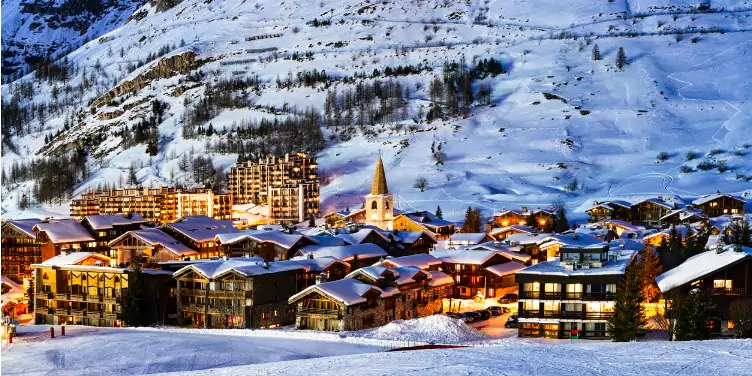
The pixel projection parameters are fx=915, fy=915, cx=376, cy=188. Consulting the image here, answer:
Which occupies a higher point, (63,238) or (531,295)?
(63,238)

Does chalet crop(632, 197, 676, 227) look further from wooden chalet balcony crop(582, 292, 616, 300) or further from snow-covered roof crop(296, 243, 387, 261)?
wooden chalet balcony crop(582, 292, 616, 300)

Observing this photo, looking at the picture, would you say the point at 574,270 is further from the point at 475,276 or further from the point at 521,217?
the point at 521,217

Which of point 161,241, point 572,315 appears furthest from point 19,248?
point 572,315

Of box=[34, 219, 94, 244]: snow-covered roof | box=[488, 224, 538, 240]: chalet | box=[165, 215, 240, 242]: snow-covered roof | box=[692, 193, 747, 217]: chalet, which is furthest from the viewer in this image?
box=[692, 193, 747, 217]: chalet

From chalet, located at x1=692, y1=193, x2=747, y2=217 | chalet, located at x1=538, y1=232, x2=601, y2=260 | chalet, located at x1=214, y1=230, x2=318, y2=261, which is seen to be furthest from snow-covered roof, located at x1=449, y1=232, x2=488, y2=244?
chalet, located at x1=692, y1=193, x2=747, y2=217

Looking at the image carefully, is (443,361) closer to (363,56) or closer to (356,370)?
(356,370)

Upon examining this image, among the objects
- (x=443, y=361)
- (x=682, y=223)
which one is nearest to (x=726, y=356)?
(x=443, y=361)
